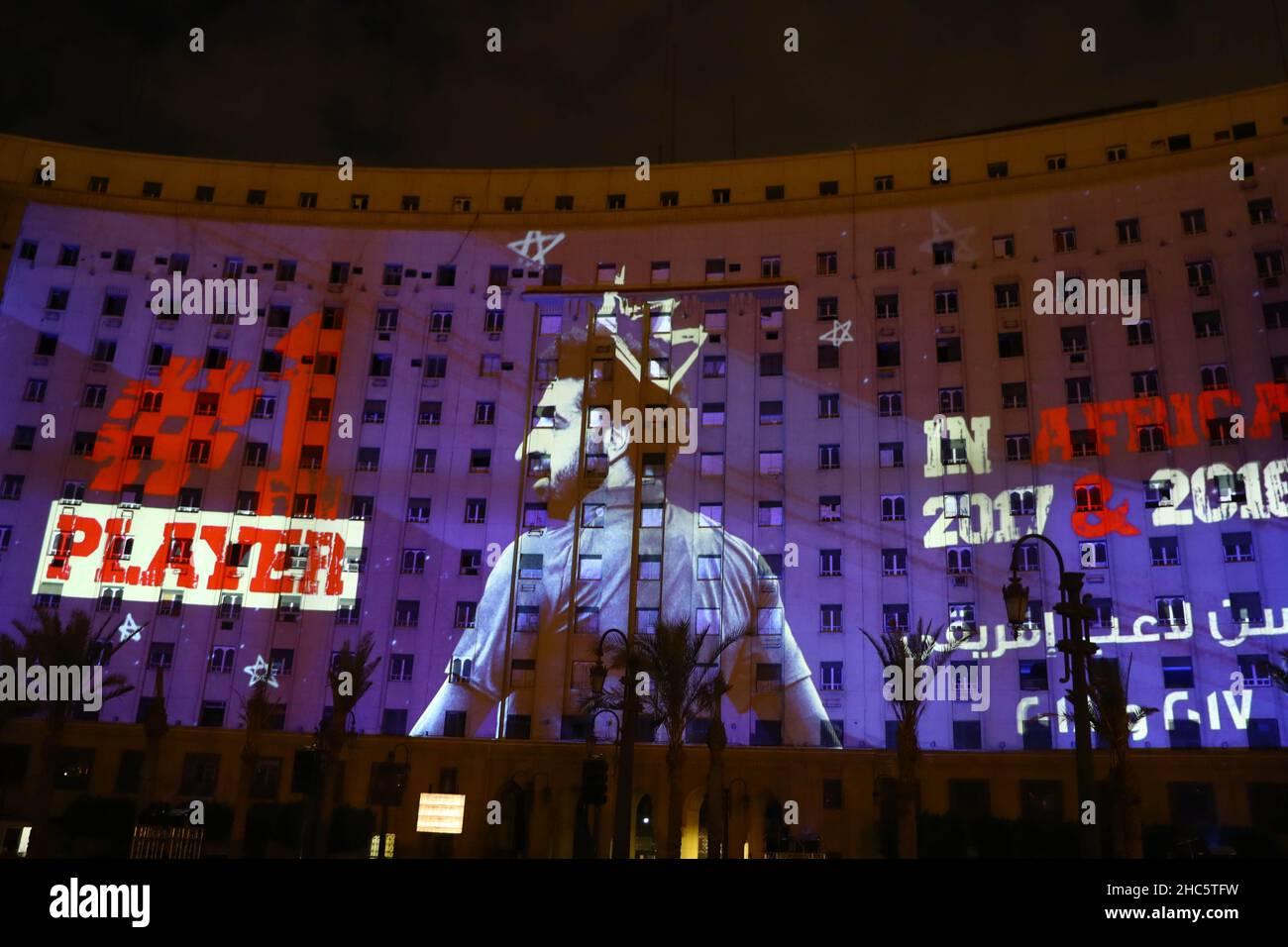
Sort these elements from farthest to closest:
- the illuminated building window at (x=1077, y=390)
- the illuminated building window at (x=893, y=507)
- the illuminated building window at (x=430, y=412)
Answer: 1. the illuminated building window at (x=430, y=412)
2. the illuminated building window at (x=893, y=507)
3. the illuminated building window at (x=1077, y=390)

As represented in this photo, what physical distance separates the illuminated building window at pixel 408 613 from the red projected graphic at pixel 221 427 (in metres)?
5.79

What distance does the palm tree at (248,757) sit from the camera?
43.7 m

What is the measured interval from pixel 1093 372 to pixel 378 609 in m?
34.6

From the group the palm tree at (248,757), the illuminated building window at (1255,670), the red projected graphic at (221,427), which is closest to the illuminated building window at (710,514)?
the red projected graphic at (221,427)

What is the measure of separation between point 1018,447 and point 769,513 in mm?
11509

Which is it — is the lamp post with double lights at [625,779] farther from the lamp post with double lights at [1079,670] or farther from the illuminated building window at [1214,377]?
the illuminated building window at [1214,377]

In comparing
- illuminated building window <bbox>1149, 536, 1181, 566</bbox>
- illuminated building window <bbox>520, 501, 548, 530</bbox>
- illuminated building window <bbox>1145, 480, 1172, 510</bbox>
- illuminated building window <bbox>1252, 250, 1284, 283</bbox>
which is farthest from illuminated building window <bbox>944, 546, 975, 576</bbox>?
illuminated building window <bbox>520, 501, 548, 530</bbox>

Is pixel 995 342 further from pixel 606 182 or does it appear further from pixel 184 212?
pixel 184 212

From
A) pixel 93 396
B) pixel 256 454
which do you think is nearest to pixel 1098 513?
pixel 256 454

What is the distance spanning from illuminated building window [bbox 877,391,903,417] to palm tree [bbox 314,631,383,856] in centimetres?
2597
